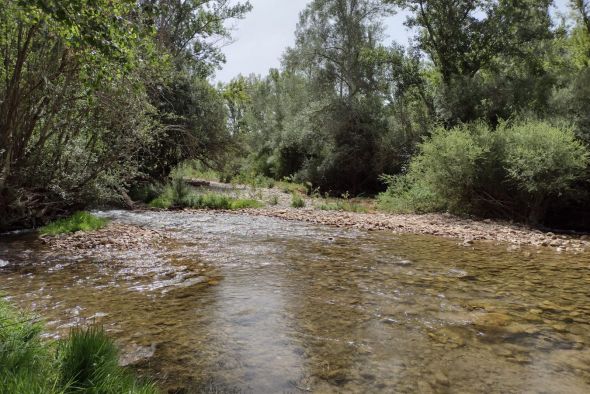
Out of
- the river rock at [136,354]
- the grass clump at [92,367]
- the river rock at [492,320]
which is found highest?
the grass clump at [92,367]

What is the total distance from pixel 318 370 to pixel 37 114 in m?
9.53

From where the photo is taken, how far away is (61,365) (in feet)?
9.70

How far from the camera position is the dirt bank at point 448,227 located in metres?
10.9

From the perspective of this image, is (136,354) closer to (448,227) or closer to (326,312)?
(326,312)

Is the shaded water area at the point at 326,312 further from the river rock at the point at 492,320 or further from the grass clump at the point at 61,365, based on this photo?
the grass clump at the point at 61,365

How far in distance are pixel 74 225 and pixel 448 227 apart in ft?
34.7

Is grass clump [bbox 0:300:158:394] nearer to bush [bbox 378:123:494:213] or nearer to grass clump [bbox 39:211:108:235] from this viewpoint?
grass clump [bbox 39:211:108:235]

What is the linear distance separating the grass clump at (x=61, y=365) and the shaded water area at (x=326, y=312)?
70 centimetres

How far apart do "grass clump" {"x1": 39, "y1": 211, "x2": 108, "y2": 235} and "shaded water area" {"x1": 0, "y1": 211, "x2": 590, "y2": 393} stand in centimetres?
91

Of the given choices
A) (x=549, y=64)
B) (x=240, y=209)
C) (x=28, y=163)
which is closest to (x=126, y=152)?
(x=28, y=163)

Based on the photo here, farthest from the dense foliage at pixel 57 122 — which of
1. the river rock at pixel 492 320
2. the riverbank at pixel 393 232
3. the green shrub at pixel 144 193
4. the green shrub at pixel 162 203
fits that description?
the river rock at pixel 492 320

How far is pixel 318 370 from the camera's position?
13.1 ft

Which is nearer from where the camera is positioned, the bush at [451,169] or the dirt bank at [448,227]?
the dirt bank at [448,227]

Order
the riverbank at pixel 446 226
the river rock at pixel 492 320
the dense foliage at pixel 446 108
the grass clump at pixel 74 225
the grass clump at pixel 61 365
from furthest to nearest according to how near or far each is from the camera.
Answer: the dense foliage at pixel 446 108 → the riverbank at pixel 446 226 → the grass clump at pixel 74 225 → the river rock at pixel 492 320 → the grass clump at pixel 61 365
